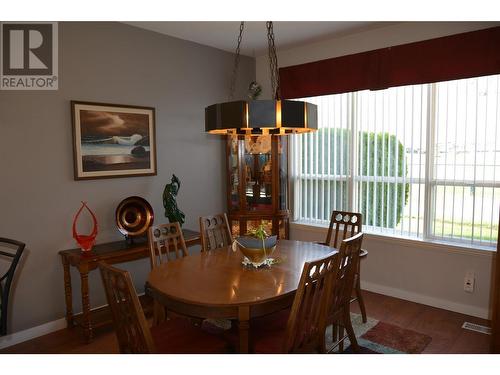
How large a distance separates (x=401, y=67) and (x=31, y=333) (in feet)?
12.6

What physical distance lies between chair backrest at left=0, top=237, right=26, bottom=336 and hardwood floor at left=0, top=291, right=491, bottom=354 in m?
0.44

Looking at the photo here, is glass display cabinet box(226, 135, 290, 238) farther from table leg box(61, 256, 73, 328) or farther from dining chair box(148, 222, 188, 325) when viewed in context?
table leg box(61, 256, 73, 328)

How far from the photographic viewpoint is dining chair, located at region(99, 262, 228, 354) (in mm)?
1615

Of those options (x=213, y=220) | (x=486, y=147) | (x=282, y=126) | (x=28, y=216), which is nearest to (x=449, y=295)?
(x=486, y=147)

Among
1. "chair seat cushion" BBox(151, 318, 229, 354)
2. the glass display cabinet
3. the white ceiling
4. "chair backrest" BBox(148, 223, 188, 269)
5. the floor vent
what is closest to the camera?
"chair seat cushion" BBox(151, 318, 229, 354)

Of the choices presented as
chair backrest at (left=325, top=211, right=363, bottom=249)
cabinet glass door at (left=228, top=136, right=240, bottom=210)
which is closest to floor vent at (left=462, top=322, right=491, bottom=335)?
chair backrest at (left=325, top=211, right=363, bottom=249)

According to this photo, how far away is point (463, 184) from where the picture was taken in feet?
10.9

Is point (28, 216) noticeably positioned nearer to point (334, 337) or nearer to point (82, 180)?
point (82, 180)

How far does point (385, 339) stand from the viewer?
2869 millimetres

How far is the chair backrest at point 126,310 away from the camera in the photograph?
1.60m

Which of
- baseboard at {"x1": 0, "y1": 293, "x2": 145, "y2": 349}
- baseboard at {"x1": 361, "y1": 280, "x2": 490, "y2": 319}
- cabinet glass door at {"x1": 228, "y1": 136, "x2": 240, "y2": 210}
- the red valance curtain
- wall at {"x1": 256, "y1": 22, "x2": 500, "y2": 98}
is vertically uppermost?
wall at {"x1": 256, "y1": 22, "x2": 500, "y2": 98}

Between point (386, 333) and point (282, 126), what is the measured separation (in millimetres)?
1907

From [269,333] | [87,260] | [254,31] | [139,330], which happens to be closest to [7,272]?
[87,260]

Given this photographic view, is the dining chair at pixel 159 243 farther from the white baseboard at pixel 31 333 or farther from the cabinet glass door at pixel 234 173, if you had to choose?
the cabinet glass door at pixel 234 173
